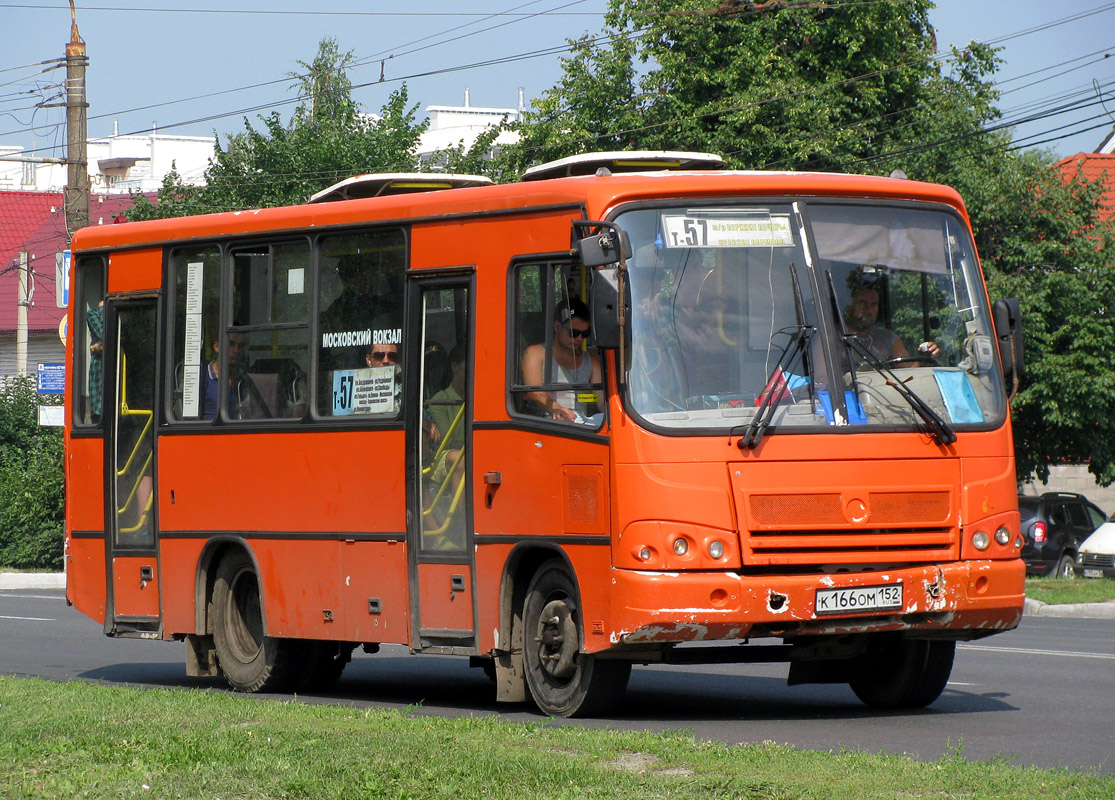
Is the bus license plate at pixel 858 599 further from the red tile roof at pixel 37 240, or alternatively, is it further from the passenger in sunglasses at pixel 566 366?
the red tile roof at pixel 37 240

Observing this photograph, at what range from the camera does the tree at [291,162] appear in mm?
40094

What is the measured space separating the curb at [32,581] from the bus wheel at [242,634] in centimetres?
1872

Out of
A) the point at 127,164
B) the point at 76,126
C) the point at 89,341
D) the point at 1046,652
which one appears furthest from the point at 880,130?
A: the point at 127,164

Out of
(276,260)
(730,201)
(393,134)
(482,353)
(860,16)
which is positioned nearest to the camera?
(730,201)

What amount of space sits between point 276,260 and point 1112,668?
22.9 feet

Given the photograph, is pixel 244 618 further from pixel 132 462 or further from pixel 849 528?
pixel 849 528

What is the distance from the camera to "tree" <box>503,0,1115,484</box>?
98.2 ft

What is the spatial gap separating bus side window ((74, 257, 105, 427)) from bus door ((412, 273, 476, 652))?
369 cm

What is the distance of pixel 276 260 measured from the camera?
41.2 ft

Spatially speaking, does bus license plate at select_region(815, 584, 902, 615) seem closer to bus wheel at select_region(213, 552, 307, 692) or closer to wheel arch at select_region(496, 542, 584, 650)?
wheel arch at select_region(496, 542, 584, 650)

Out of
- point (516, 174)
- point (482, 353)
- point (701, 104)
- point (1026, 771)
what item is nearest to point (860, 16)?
point (701, 104)

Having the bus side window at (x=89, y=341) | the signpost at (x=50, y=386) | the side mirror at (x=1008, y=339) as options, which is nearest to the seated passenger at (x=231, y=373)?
the bus side window at (x=89, y=341)

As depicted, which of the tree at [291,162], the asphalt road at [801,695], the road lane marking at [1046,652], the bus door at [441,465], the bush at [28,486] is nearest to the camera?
the asphalt road at [801,695]

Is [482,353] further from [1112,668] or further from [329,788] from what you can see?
[1112,668]
